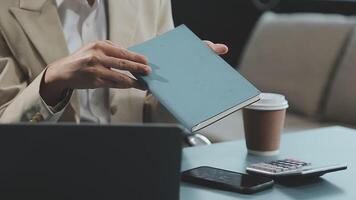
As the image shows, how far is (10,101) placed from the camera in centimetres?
143

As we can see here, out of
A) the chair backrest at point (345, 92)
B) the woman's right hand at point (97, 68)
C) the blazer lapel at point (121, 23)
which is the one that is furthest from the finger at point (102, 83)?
the chair backrest at point (345, 92)

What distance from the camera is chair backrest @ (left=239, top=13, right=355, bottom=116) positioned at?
2.97 metres

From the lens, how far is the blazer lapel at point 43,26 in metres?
1.48

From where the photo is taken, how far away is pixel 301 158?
1.28 metres

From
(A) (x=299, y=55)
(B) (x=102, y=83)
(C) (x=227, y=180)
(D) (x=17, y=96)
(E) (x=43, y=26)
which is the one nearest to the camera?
(C) (x=227, y=180)

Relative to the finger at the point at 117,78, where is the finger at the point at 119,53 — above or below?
above

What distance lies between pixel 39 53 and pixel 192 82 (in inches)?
19.9

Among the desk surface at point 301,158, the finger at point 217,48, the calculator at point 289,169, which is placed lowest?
the desk surface at point 301,158

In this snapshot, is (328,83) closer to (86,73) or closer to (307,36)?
(307,36)

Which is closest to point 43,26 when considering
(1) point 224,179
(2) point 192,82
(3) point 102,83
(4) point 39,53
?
(4) point 39,53

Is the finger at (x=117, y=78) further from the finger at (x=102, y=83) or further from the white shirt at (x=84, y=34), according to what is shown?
the white shirt at (x=84, y=34)

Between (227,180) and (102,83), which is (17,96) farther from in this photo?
(227,180)

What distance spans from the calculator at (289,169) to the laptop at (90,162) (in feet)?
1.39

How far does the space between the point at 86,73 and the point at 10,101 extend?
0.33 m
